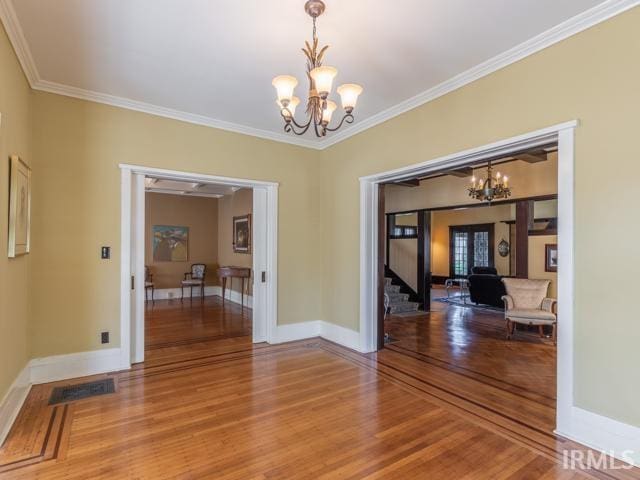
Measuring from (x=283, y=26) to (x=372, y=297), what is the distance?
3.09 m

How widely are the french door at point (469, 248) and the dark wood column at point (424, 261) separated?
193 inches

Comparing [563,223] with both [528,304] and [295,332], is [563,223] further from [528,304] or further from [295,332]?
[528,304]

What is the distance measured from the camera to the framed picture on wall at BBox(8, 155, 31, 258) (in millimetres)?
2565

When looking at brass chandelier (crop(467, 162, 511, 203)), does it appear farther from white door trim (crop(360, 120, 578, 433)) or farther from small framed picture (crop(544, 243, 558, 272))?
white door trim (crop(360, 120, 578, 433))

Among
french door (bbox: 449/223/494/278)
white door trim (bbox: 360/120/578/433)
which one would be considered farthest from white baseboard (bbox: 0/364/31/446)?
french door (bbox: 449/223/494/278)

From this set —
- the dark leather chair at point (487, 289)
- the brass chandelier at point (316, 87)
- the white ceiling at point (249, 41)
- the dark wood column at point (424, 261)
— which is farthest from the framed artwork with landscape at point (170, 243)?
the brass chandelier at point (316, 87)

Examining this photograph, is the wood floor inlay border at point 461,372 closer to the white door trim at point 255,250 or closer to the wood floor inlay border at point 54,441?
the white door trim at point 255,250

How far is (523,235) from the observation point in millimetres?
6234

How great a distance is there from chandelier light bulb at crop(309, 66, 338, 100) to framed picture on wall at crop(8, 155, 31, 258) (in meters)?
2.31

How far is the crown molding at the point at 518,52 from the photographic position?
7.36 feet

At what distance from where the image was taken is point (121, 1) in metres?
2.20

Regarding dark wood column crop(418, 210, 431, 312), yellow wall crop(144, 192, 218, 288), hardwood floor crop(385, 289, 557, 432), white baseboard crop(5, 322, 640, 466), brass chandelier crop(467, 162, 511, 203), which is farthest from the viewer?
yellow wall crop(144, 192, 218, 288)

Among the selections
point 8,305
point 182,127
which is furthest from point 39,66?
point 8,305

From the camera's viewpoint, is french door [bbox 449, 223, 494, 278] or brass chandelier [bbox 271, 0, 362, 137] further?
french door [bbox 449, 223, 494, 278]
